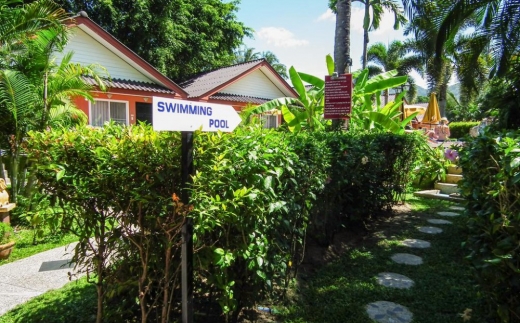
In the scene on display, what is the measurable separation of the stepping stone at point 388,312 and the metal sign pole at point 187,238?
1.86 metres

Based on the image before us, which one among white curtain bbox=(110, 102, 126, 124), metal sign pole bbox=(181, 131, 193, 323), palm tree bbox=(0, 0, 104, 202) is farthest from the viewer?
white curtain bbox=(110, 102, 126, 124)

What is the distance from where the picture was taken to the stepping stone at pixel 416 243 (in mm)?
5461

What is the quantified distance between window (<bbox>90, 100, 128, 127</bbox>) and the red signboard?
29.3ft

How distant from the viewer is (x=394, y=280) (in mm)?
4238

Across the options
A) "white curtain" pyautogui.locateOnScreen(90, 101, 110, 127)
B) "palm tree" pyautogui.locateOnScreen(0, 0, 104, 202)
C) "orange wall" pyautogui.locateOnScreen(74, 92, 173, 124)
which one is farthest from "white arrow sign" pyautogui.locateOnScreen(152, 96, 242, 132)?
"white curtain" pyautogui.locateOnScreen(90, 101, 110, 127)

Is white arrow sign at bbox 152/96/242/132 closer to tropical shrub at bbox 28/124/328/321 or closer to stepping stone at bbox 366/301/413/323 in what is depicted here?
tropical shrub at bbox 28/124/328/321

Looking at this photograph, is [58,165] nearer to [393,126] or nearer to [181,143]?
[181,143]

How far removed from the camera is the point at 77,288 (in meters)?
3.94

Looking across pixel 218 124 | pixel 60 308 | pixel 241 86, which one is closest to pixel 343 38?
pixel 218 124

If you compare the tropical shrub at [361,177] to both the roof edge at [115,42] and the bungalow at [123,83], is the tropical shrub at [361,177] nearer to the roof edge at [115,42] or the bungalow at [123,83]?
the bungalow at [123,83]

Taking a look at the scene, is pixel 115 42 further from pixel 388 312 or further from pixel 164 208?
pixel 388 312

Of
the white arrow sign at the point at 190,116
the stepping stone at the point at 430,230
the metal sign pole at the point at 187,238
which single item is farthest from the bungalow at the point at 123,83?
the metal sign pole at the point at 187,238

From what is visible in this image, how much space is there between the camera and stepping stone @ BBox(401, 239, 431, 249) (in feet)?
17.9

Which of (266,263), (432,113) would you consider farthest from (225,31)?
(266,263)
